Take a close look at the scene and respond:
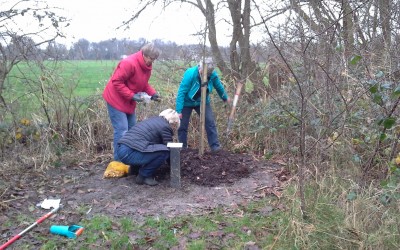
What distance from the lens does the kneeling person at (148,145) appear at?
5684mm

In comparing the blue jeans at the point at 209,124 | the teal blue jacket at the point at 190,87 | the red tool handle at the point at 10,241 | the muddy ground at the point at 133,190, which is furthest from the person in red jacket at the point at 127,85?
the red tool handle at the point at 10,241

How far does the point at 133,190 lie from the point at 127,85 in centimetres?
152

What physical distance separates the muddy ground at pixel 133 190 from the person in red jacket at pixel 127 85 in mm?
847

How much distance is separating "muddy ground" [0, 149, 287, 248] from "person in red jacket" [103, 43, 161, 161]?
0.85 meters

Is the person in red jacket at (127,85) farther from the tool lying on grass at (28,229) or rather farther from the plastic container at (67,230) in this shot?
the plastic container at (67,230)

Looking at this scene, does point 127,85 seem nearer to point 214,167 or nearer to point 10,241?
point 214,167

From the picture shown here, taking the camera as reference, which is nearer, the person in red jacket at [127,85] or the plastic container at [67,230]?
the plastic container at [67,230]

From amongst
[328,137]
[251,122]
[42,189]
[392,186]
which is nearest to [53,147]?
[42,189]

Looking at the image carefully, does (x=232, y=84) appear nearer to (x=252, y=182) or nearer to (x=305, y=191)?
(x=252, y=182)

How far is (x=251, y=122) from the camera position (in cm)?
795

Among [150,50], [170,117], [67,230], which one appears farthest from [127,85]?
[67,230]

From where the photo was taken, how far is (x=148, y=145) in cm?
572

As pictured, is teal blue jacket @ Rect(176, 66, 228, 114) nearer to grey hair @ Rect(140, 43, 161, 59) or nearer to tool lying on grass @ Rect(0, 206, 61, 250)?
grey hair @ Rect(140, 43, 161, 59)

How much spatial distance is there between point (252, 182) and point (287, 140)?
1.58 metres
